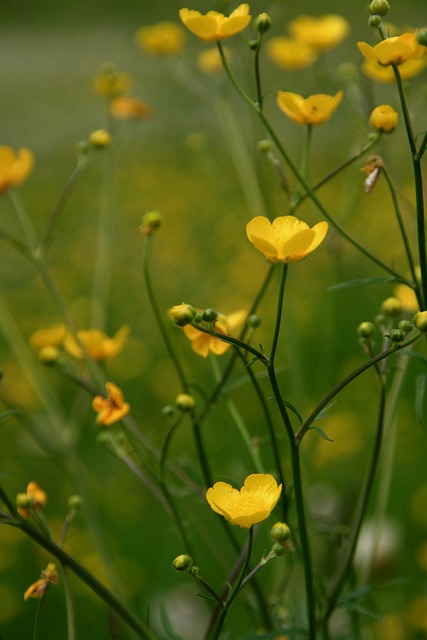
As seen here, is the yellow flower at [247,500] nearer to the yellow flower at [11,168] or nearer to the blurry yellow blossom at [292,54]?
the yellow flower at [11,168]

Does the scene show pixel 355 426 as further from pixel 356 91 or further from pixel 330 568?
pixel 356 91

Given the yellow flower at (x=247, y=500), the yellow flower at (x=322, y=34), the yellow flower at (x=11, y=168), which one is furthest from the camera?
the yellow flower at (x=322, y=34)

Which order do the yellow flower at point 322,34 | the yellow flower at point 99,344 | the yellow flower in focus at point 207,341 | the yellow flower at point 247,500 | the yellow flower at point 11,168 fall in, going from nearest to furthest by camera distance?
the yellow flower at point 247,500 → the yellow flower in focus at point 207,341 → the yellow flower at point 99,344 → the yellow flower at point 11,168 → the yellow flower at point 322,34

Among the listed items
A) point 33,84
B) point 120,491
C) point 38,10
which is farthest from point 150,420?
point 38,10

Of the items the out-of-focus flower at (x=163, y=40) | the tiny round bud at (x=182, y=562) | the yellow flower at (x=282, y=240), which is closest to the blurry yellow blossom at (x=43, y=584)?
the tiny round bud at (x=182, y=562)

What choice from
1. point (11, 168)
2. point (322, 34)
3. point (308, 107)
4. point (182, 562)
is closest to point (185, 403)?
point (182, 562)

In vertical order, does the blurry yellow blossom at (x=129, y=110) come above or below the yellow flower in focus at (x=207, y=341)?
below

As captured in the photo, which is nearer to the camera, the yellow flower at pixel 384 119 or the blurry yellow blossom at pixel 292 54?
the yellow flower at pixel 384 119

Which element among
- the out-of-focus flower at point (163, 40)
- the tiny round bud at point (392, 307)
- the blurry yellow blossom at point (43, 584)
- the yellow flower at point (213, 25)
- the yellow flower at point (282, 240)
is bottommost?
the blurry yellow blossom at point (43, 584)
